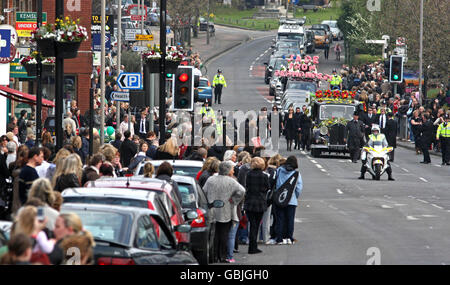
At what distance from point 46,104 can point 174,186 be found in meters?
17.1

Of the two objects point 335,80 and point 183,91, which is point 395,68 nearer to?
point 335,80

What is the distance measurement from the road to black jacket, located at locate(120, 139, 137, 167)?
3.93m

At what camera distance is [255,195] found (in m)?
19.2

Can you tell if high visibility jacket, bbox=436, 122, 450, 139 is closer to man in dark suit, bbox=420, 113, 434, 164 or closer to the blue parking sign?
man in dark suit, bbox=420, 113, 434, 164

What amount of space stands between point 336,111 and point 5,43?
60.5 feet

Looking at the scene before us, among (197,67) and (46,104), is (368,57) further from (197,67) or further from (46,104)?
(46,104)

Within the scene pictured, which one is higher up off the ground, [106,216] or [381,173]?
[106,216]

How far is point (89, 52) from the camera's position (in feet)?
149

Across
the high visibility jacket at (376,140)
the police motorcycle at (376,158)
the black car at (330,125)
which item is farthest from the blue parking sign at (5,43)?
the black car at (330,125)

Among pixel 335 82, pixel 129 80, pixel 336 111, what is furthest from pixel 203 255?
pixel 335 82

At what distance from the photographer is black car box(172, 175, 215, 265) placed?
16609mm

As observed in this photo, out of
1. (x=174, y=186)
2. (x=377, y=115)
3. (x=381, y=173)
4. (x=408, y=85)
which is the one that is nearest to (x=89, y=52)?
(x=377, y=115)

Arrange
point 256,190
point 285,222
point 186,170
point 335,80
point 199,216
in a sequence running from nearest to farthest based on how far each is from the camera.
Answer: point 199,216
point 256,190
point 186,170
point 285,222
point 335,80

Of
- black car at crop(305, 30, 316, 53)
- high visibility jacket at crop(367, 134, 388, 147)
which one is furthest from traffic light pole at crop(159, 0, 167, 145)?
black car at crop(305, 30, 316, 53)
